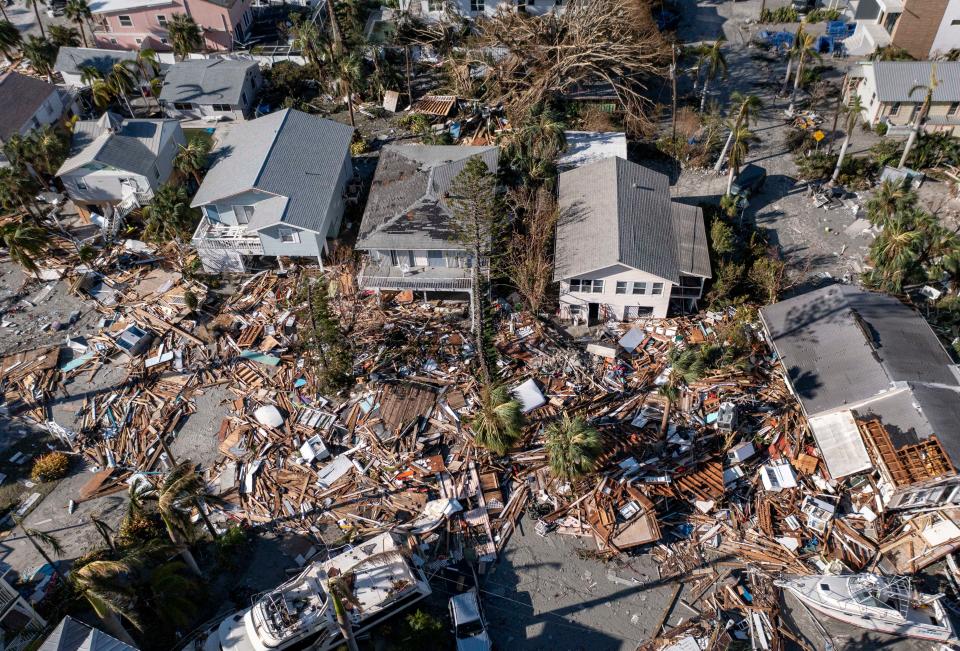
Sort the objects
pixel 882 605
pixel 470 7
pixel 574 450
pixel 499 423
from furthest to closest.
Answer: pixel 470 7 < pixel 499 423 < pixel 574 450 < pixel 882 605

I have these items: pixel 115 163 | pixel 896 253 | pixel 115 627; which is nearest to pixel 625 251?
pixel 896 253

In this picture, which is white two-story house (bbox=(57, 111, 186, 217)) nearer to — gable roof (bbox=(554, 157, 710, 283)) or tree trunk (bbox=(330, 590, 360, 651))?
gable roof (bbox=(554, 157, 710, 283))

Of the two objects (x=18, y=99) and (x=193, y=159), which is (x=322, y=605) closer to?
(x=193, y=159)

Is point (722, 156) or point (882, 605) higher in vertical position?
point (722, 156)

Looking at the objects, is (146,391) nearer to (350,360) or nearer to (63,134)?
(350,360)

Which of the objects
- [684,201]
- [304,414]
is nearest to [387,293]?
[304,414]

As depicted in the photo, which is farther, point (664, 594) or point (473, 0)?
point (473, 0)
